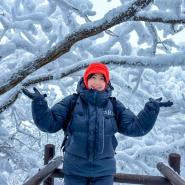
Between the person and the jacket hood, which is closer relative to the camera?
the person

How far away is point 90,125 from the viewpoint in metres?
1.49

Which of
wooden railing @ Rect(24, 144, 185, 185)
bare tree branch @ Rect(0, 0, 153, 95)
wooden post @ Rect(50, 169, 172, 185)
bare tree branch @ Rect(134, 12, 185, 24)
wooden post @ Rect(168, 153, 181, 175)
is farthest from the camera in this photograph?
wooden post @ Rect(168, 153, 181, 175)

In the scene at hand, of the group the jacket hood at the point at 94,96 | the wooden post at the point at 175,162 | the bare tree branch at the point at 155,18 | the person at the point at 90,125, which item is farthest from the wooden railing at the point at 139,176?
the bare tree branch at the point at 155,18

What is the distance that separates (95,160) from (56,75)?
104cm

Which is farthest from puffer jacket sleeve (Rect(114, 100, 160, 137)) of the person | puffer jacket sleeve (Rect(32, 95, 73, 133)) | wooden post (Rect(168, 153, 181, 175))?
wooden post (Rect(168, 153, 181, 175))

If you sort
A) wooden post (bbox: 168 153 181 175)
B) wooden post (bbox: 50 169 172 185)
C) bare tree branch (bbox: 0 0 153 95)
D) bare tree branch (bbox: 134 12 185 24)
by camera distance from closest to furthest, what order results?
bare tree branch (bbox: 0 0 153 95)
bare tree branch (bbox: 134 12 185 24)
wooden post (bbox: 50 169 172 185)
wooden post (bbox: 168 153 181 175)

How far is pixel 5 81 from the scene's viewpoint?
162cm

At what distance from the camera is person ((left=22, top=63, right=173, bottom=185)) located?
1.46 m

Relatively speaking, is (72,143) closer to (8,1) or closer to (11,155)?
(11,155)

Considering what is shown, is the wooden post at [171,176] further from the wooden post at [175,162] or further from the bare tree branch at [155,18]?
the bare tree branch at [155,18]

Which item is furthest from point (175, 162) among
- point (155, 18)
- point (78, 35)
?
point (78, 35)

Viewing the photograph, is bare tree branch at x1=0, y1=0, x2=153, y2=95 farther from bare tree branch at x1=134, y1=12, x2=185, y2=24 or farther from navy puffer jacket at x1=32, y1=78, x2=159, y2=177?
navy puffer jacket at x1=32, y1=78, x2=159, y2=177

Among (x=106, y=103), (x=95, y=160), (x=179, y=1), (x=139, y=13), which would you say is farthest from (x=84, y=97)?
(x=179, y=1)

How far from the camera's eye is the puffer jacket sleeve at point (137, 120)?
1.52 m
